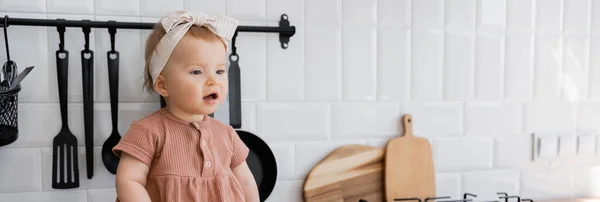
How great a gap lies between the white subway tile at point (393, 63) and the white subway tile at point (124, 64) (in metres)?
0.49

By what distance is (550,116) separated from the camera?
132 centimetres

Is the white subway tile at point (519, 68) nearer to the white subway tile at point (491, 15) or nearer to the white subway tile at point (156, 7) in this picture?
the white subway tile at point (491, 15)

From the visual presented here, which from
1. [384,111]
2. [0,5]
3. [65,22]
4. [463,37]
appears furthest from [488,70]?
[0,5]

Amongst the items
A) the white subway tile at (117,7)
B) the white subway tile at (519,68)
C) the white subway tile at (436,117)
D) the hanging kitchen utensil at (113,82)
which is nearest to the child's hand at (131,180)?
the hanging kitchen utensil at (113,82)

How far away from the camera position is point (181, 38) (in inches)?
31.0

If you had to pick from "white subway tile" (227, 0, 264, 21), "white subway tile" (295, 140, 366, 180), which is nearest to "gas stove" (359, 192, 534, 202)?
"white subway tile" (295, 140, 366, 180)

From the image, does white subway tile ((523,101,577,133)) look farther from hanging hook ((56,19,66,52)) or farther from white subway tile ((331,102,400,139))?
hanging hook ((56,19,66,52))

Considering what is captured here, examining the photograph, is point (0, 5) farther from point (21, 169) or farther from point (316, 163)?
point (316, 163)

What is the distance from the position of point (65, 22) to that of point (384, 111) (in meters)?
0.66

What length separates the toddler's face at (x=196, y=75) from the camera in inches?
31.2

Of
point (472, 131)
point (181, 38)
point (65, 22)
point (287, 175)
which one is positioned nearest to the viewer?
point (181, 38)

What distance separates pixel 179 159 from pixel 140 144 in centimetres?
6

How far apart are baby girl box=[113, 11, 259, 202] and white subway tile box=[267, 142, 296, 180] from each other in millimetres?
300

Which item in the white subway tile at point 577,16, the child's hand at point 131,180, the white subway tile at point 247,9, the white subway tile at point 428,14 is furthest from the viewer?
the white subway tile at point 577,16
